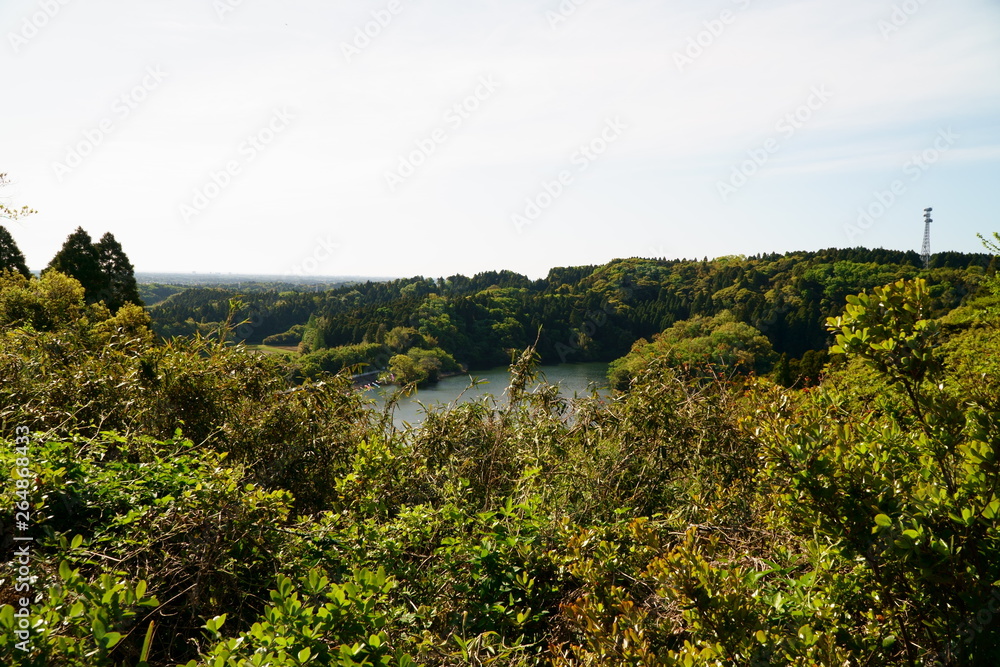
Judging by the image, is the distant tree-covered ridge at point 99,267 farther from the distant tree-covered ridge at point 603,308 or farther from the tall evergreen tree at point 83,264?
the distant tree-covered ridge at point 603,308

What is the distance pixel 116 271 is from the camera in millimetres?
23844

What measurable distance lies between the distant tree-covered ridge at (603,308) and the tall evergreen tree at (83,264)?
17.6m

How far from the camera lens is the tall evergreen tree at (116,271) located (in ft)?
76.2

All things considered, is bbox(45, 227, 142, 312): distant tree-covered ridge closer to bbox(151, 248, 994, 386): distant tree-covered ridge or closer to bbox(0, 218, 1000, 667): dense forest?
bbox(151, 248, 994, 386): distant tree-covered ridge

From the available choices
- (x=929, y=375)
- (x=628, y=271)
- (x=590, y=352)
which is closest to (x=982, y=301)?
(x=929, y=375)

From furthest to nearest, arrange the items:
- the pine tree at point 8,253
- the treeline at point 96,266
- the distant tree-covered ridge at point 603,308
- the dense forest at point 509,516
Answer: the distant tree-covered ridge at point 603,308, the treeline at point 96,266, the pine tree at point 8,253, the dense forest at point 509,516

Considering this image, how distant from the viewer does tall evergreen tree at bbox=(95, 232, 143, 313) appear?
76.2 feet

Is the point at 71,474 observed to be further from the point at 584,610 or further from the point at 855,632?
the point at 855,632

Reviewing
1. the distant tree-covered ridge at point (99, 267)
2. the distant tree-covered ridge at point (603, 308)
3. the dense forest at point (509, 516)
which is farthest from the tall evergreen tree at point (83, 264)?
the dense forest at point (509, 516)

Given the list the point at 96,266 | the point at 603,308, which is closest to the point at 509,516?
the point at 96,266

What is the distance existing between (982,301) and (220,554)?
2006 cm

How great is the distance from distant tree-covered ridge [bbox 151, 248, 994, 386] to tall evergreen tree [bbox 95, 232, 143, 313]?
1646 cm

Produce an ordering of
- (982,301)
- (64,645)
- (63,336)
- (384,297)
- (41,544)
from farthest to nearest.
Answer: (384,297) → (982,301) → (63,336) → (41,544) → (64,645)

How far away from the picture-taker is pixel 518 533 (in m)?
2.75
